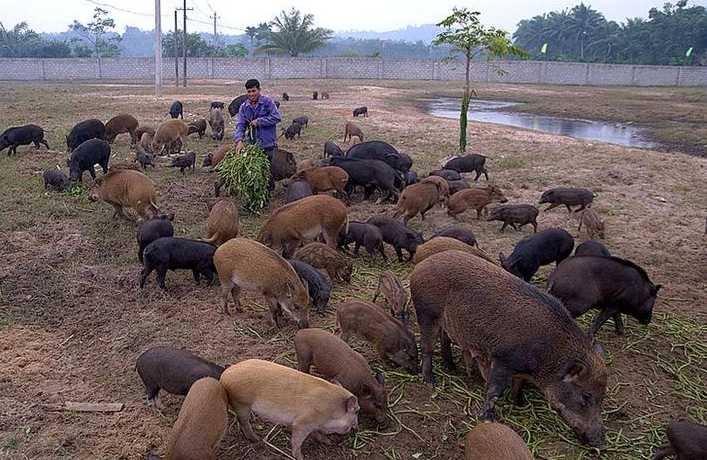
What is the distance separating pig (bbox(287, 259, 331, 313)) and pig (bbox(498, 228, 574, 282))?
85.0 inches

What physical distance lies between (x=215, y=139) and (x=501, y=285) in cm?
1377

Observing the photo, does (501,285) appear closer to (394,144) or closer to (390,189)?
(390,189)

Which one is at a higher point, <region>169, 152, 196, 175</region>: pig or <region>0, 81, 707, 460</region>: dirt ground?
<region>169, 152, 196, 175</region>: pig

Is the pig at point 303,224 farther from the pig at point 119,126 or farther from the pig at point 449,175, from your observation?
the pig at point 119,126

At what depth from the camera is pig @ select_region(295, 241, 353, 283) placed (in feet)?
24.6

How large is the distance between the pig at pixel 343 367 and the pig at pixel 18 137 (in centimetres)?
1182

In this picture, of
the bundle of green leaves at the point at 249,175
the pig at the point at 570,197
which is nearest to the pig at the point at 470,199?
the pig at the point at 570,197

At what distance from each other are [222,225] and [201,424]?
4269mm

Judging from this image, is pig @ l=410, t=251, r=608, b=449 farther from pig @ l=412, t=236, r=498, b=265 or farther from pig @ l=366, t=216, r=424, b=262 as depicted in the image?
pig @ l=366, t=216, r=424, b=262

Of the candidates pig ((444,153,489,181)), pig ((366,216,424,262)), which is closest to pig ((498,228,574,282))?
pig ((366,216,424,262))

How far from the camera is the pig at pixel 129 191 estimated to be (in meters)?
9.36

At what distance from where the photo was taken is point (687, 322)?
6.81m

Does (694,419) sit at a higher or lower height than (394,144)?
lower

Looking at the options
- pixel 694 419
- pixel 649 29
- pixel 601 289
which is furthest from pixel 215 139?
pixel 649 29
